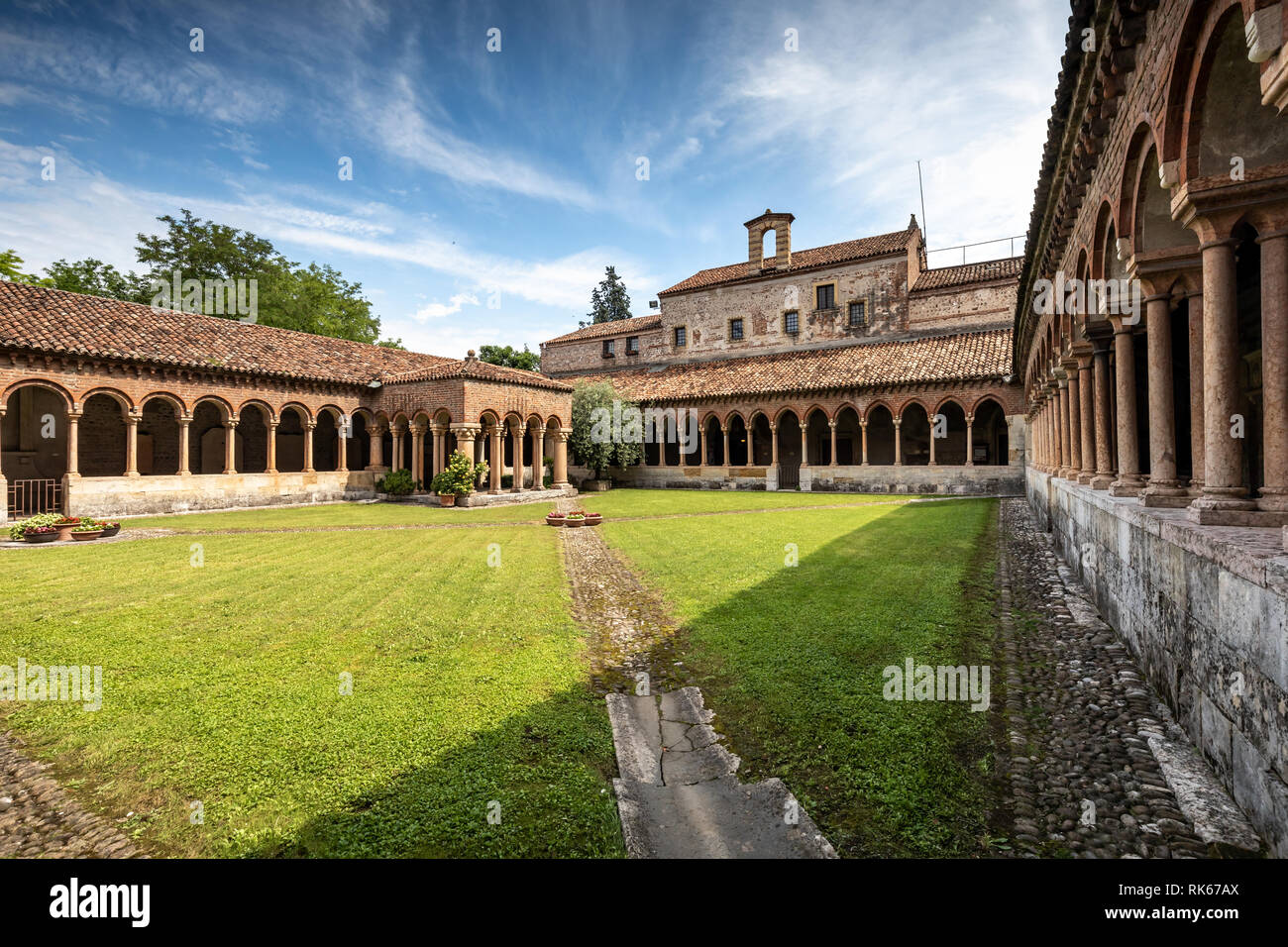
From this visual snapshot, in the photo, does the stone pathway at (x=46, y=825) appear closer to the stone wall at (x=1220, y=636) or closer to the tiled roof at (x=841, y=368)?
the stone wall at (x=1220, y=636)

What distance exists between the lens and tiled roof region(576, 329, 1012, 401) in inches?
958

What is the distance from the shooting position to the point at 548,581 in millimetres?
8711

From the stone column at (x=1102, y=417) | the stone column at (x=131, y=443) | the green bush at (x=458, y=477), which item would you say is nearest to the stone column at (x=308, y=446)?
the stone column at (x=131, y=443)

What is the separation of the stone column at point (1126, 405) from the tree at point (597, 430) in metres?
23.1

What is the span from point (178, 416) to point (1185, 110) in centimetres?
2433

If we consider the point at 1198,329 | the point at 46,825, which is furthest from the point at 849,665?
the point at 46,825

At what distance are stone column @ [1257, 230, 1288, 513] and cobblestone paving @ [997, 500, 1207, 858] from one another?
1.63 meters

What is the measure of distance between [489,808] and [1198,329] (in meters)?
6.71

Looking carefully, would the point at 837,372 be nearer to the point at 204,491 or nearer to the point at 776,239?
the point at 776,239

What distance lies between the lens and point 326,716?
13.7 ft

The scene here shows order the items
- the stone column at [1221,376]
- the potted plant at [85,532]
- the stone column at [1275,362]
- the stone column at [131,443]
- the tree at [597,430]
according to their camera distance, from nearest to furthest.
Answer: the stone column at [1275,362] < the stone column at [1221,376] < the potted plant at [85,532] < the stone column at [131,443] < the tree at [597,430]

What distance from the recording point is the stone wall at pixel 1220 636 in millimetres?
2658

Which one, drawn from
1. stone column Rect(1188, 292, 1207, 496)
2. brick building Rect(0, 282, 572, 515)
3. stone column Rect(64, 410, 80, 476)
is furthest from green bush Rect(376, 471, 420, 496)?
stone column Rect(1188, 292, 1207, 496)
